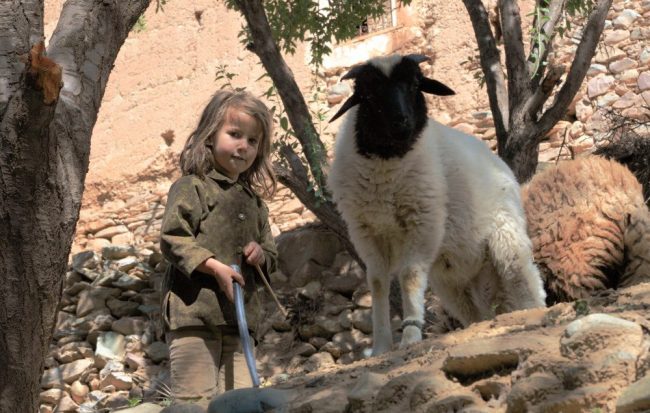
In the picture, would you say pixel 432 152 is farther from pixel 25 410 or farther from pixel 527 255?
pixel 25 410

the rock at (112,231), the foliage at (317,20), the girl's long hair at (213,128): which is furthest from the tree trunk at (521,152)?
the rock at (112,231)

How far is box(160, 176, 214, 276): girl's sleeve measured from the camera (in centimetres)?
363

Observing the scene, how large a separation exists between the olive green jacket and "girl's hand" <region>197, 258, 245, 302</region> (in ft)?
0.13

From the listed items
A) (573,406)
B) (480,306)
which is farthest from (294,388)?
(480,306)

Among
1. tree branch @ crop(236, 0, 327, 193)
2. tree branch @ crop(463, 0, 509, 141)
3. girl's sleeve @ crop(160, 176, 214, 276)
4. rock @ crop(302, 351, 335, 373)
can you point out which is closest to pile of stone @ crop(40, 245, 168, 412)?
rock @ crop(302, 351, 335, 373)

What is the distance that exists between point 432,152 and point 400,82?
0.44 metres

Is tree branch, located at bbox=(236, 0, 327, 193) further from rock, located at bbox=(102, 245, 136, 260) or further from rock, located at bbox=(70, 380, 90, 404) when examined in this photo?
rock, located at bbox=(102, 245, 136, 260)

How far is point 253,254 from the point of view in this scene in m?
3.83

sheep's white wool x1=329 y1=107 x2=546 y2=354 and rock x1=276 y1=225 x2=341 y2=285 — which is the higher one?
sheep's white wool x1=329 y1=107 x2=546 y2=354

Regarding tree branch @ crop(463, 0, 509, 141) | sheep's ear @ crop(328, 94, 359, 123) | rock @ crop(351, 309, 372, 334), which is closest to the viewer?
sheep's ear @ crop(328, 94, 359, 123)

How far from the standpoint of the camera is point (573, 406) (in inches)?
97.2

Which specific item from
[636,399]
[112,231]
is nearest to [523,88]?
[636,399]

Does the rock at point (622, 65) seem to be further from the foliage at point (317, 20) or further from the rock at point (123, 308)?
the rock at point (123, 308)

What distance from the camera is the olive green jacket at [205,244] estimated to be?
3.72 metres
